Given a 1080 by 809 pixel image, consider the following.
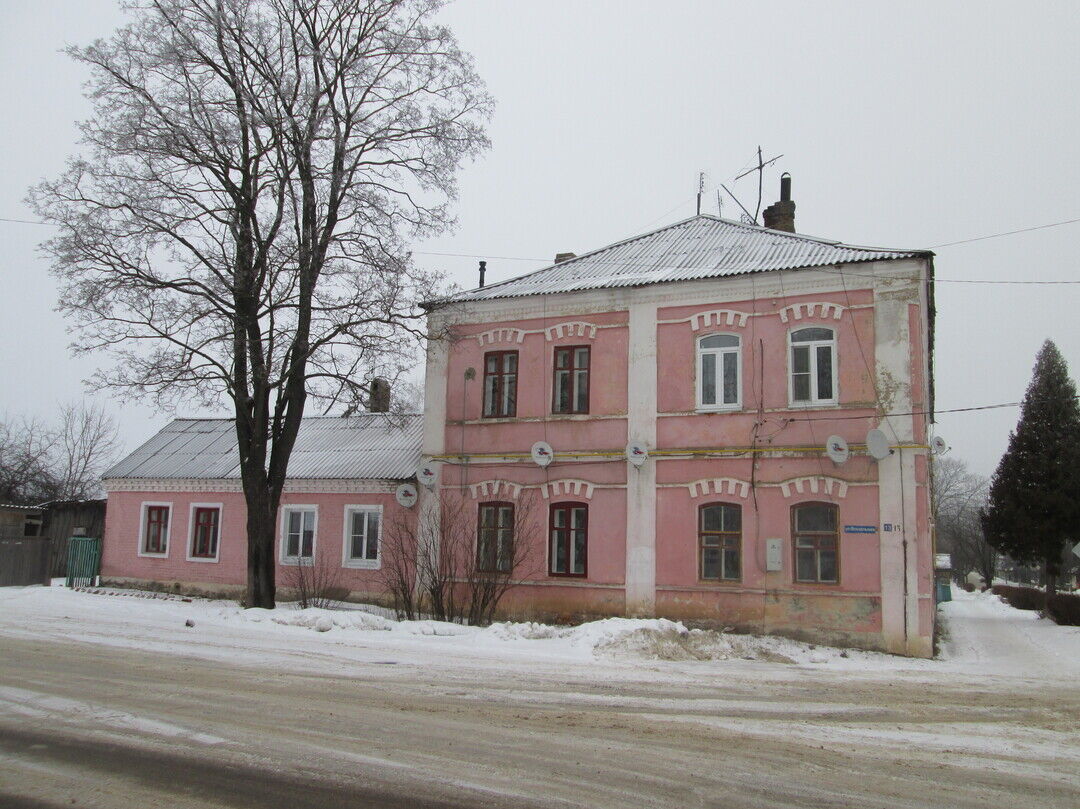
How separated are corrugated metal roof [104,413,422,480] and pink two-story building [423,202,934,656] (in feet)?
8.50

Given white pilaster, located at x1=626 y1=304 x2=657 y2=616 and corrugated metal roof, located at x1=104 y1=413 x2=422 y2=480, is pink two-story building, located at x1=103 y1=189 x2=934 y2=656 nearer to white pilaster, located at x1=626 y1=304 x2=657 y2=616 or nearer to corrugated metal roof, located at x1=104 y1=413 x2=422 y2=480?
white pilaster, located at x1=626 y1=304 x2=657 y2=616

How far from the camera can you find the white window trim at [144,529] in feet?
78.8

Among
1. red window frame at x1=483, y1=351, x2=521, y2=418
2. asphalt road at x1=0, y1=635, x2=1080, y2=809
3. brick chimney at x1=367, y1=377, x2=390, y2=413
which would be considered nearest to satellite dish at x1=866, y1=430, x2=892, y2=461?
asphalt road at x1=0, y1=635, x2=1080, y2=809

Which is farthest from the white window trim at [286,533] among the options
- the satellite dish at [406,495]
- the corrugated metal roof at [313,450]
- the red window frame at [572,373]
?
the red window frame at [572,373]

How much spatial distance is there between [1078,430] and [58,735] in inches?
1451

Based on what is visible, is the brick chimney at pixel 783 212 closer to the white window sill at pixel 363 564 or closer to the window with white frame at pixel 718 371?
the window with white frame at pixel 718 371

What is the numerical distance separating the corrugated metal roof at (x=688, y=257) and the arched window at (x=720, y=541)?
15.7 ft

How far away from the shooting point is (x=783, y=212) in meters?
21.8

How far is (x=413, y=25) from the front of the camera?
64.1ft

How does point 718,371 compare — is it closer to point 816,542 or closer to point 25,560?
point 816,542

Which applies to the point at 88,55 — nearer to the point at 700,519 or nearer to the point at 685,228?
the point at 685,228

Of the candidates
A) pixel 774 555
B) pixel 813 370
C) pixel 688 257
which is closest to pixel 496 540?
pixel 774 555

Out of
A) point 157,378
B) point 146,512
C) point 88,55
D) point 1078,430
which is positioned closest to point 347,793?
point 157,378

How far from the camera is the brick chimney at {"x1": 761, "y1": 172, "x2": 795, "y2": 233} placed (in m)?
21.7
